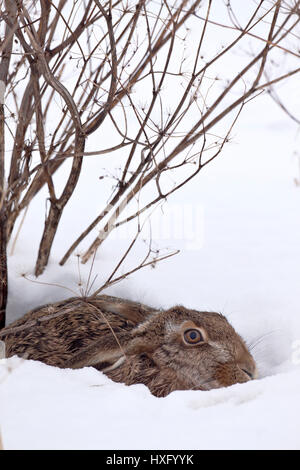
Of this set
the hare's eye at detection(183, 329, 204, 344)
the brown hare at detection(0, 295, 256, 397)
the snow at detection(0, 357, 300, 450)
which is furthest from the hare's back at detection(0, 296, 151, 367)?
the snow at detection(0, 357, 300, 450)

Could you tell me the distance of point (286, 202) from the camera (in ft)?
16.7

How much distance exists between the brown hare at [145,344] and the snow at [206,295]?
204 millimetres

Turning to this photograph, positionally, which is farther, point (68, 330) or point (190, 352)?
point (68, 330)

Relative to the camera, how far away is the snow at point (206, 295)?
2.24m

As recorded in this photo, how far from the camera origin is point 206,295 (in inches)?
152

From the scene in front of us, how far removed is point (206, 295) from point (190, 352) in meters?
0.77

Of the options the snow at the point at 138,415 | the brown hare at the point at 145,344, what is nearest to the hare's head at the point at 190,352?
the brown hare at the point at 145,344

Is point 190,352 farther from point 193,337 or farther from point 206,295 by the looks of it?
point 206,295

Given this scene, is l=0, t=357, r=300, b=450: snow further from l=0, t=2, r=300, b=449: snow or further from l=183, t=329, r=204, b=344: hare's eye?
l=183, t=329, r=204, b=344: hare's eye

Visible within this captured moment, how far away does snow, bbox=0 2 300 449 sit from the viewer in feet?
7.34

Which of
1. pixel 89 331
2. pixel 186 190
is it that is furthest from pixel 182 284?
pixel 186 190

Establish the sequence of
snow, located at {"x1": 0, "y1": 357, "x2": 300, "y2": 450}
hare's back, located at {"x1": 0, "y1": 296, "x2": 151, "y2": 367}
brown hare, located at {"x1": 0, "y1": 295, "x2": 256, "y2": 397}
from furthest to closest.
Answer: hare's back, located at {"x1": 0, "y1": 296, "x2": 151, "y2": 367} < brown hare, located at {"x1": 0, "y1": 295, "x2": 256, "y2": 397} < snow, located at {"x1": 0, "y1": 357, "x2": 300, "y2": 450}

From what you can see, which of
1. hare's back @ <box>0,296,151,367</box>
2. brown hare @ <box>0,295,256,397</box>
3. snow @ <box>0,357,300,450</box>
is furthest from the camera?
hare's back @ <box>0,296,151,367</box>

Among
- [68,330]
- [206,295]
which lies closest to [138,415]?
[68,330]
